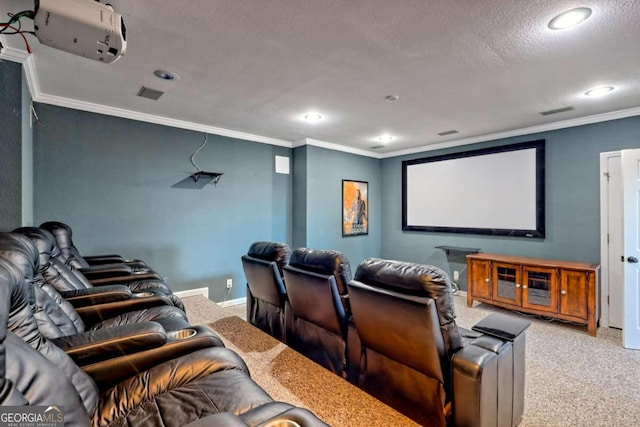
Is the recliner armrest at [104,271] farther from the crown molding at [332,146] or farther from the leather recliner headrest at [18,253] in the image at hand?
the crown molding at [332,146]

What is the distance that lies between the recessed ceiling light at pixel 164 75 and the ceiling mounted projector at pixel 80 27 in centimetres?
102

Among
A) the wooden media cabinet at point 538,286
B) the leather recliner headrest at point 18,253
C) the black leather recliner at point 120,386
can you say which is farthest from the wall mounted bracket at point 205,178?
the wooden media cabinet at point 538,286

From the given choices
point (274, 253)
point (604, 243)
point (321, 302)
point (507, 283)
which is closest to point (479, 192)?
Answer: point (507, 283)

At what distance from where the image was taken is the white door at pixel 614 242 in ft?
12.0

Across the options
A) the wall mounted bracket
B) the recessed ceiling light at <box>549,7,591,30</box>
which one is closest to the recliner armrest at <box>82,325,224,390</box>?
the recessed ceiling light at <box>549,7,591,30</box>

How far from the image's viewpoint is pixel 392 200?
20.3ft

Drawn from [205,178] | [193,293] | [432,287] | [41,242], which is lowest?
[193,293]

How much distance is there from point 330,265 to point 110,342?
1.31 meters

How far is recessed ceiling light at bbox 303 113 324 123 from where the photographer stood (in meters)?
3.80

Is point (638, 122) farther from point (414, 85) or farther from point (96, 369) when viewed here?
point (96, 369)

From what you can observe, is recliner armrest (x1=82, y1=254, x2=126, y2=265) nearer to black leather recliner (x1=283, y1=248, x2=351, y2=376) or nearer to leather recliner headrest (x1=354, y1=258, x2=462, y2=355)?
black leather recliner (x1=283, y1=248, x2=351, y2=376)

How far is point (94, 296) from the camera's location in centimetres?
211

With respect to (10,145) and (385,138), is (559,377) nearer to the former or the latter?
(385,138)

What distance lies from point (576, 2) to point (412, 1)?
0.90m
